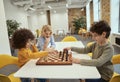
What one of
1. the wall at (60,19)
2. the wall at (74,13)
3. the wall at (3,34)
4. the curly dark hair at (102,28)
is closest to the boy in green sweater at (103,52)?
the curly dark hair at (102,28)

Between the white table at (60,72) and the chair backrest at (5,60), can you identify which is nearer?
the white table at (60,72)

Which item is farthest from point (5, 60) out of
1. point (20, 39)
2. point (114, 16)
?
point (114, 16)

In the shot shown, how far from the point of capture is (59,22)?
14.4m

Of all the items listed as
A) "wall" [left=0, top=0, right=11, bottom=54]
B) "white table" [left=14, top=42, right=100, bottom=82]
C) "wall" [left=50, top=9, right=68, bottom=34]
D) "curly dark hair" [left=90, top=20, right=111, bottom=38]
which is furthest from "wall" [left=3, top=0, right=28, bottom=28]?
"curly dark hair" [left=90, top=20, right=111, bottom=38]

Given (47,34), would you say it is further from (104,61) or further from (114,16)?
(114,16)

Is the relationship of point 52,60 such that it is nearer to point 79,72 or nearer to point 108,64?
point 79,72

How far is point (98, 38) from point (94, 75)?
0.51 meters

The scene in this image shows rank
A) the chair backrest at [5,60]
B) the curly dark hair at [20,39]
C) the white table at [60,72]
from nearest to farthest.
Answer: the white table at [60,72], the curly dark hair at [20,39], the chair backrest at [5,60]

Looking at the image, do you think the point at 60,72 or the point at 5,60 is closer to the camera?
the point at 60,72

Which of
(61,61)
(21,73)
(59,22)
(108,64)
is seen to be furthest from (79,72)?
(59,22)

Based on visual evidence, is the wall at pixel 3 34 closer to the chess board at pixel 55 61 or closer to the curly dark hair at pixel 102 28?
the chess board at pixel 55 61

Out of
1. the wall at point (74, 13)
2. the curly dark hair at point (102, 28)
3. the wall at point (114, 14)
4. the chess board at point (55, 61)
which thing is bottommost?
the chess board at point (55, 61)

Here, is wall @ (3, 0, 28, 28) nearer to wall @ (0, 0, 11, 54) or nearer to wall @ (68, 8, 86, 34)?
wall @ (0, 0, 11, 54)

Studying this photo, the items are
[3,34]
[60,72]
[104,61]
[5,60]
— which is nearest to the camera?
[60,72]
